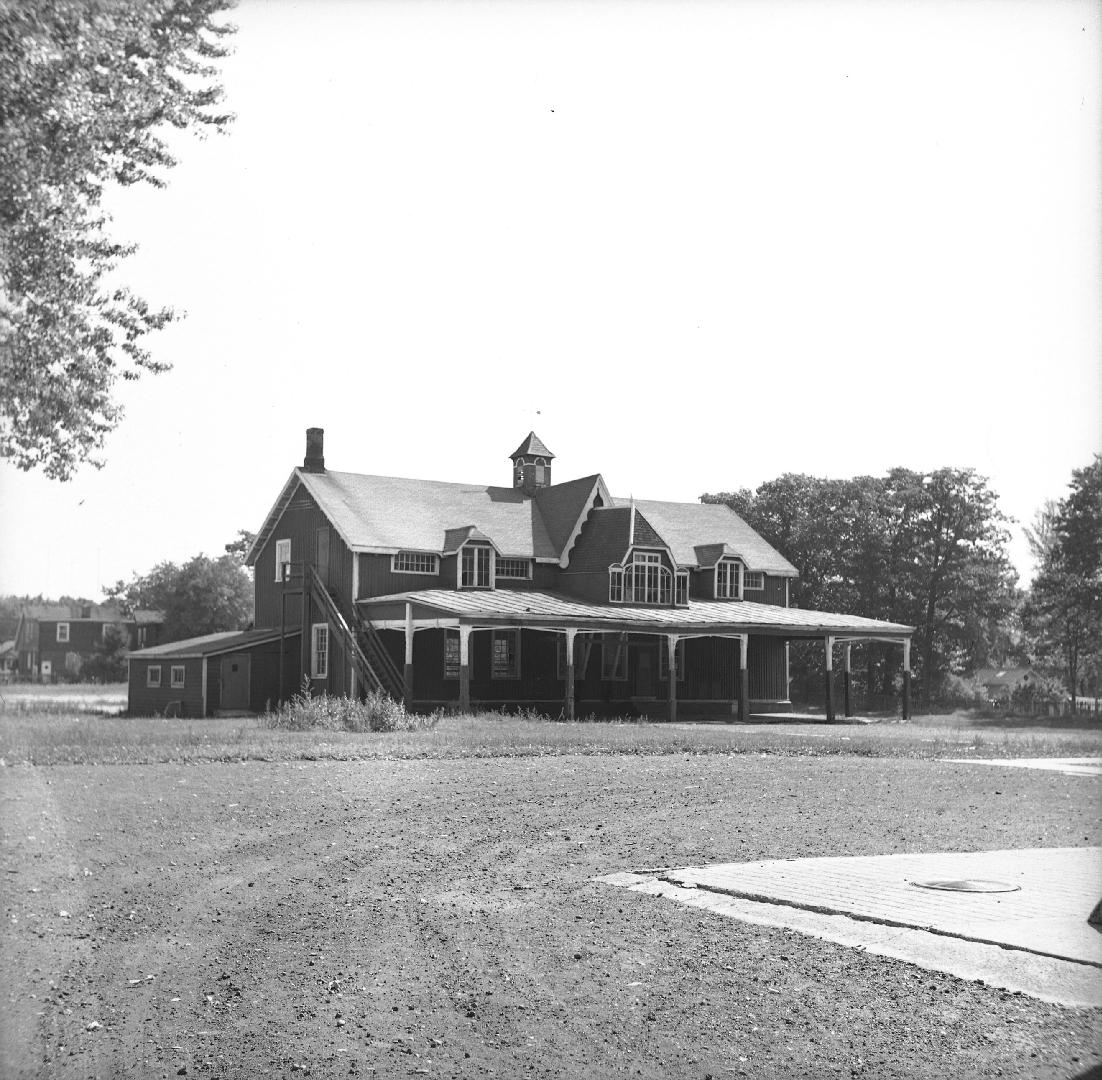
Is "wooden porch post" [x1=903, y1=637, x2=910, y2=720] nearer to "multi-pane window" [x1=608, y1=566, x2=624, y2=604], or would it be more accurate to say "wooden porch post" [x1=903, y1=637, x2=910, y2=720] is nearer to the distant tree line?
"multi-pane window" [x1=608, y1=566, x2=624, y2=604]

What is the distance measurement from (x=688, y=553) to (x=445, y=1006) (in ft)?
138

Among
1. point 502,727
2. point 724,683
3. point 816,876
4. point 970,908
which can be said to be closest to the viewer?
point 970,908

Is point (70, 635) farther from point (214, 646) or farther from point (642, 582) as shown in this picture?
point (642, 582)

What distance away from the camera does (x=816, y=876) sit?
1002 centimetres

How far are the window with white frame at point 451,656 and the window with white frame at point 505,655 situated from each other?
1.28m

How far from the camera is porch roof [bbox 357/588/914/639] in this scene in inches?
1444

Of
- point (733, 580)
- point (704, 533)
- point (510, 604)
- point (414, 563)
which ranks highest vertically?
point (704, 533)

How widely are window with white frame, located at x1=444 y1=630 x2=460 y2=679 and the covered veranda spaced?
425 mm

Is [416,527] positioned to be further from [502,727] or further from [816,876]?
[816,876]

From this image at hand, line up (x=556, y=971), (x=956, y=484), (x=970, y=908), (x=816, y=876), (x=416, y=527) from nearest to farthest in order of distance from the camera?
(x=556, y=971)
(x=970, y=908)
(x=816, y=876)
(x=416, y=527)
(x=956, y=484)

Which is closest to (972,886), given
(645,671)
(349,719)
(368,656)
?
(349,719)

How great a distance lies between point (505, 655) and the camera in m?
41.9

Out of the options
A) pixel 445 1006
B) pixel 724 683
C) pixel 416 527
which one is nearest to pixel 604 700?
pixel 724 683

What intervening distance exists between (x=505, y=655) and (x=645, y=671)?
5618 millimetres
